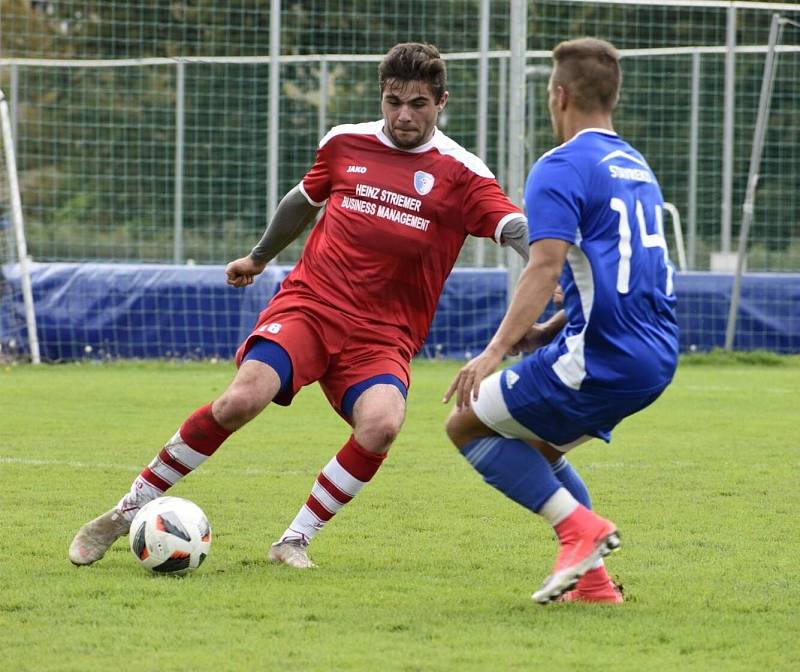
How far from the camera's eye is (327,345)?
5809 mm

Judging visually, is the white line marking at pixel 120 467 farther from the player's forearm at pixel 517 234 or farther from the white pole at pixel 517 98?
the white pole at pixel 517 98

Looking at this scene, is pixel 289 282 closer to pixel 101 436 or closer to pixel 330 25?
pixel 101 436

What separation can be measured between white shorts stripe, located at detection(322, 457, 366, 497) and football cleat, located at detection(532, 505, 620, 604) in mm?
1257

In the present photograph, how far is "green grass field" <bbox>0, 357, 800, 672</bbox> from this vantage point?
4.18 metres

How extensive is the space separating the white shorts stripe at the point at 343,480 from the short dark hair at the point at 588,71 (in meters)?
1.82

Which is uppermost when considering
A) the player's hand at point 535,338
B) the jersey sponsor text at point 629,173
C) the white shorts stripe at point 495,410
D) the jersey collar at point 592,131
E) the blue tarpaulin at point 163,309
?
the jersey collar at point 592,131

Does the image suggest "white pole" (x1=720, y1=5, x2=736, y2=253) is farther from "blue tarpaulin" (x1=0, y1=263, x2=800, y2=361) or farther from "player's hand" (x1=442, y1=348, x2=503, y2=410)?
"player's hand" (x1=442, y1=348, x2=503, y2=410)

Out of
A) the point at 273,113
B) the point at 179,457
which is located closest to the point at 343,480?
the point at 179,457

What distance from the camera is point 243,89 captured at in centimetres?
2084

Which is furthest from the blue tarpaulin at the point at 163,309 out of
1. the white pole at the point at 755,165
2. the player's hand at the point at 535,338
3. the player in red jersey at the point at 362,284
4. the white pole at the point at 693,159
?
the player's hand at the point at 535,338

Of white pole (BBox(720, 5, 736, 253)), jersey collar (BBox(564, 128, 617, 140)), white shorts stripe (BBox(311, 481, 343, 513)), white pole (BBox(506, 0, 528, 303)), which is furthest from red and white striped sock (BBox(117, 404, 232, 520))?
white pole (BBox(720, 5, 736, 253))

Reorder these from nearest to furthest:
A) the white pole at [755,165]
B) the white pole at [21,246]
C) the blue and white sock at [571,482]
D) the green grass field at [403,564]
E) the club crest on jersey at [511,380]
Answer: the green grass field at [403,564], the club crest on jersey at [511,380], the blue and white sock at [571,482], the white pole at [21,246], the white pole at [755,165]

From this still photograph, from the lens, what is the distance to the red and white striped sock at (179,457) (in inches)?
220

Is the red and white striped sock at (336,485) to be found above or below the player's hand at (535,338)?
below
